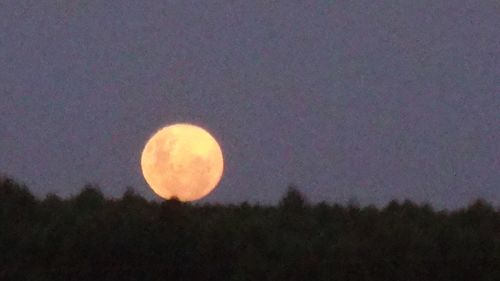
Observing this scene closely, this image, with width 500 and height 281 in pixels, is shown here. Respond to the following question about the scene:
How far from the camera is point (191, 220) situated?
756 inches

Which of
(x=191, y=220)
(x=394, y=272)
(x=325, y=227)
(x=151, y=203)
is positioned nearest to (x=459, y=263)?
(x=394, y=272)

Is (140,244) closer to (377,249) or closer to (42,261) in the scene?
(42,261)

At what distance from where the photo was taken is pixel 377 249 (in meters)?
18.7

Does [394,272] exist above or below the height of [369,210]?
below

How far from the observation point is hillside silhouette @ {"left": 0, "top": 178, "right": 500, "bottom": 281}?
1812 cm

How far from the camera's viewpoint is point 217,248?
1856cm

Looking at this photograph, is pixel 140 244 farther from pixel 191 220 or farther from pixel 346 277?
pixel 346 277

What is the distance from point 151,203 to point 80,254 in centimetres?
342

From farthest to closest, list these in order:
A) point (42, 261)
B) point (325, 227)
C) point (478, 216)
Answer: point (478, 216) < point (325, 227) < point (42, 261)

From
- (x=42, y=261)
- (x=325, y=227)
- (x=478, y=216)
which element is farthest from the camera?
(x=478, y=216)

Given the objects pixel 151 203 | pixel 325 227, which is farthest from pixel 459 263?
pixel 151 203

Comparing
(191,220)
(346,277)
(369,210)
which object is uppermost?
(369,210)

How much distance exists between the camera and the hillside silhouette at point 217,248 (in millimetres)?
18125

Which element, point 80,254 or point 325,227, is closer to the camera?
point 80,254
